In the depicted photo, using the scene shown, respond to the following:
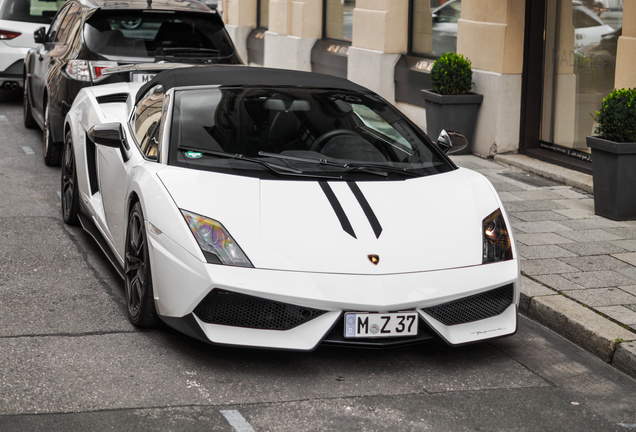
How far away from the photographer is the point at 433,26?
14.0m

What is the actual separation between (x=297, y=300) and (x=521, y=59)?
732 centimetres

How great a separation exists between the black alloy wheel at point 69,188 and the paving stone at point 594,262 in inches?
143

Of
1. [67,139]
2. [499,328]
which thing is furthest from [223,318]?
[67,139]

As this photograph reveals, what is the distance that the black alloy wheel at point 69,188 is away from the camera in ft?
25.4

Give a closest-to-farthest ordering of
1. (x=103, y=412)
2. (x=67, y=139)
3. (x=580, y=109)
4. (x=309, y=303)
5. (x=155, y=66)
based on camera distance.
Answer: (x=103, y=412), (x=309, y=303), (x=67, y=139), (x=155, y=66), (x=580, y=109)

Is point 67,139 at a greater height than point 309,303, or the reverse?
point 67,139

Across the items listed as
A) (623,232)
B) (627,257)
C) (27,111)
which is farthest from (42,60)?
(627,257)

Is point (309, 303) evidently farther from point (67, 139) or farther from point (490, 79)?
point (490, 79)

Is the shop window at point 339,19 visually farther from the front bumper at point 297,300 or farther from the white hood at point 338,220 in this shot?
the front bumper at point 297,300

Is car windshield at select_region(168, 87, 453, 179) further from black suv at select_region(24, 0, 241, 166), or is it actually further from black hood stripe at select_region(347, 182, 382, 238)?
black suv at select_region(24, 0, 241, 166)

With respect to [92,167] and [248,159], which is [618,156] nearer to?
[248,159]

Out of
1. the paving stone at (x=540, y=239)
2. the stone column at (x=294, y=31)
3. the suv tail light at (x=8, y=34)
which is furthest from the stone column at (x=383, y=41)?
the paving stone at (x=540, y=239)

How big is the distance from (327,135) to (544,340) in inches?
68.4

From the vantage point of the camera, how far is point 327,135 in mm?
6145
